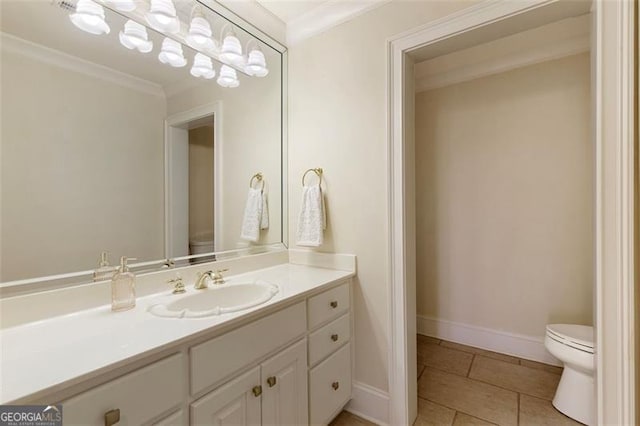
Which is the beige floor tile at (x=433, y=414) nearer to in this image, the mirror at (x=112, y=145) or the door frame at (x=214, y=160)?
the mirror at (x=112, y=145)

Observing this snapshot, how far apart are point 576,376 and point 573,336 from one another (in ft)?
0.70

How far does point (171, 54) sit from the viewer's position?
1.41 metres

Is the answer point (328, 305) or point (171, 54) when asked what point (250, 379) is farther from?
point (171, 54)

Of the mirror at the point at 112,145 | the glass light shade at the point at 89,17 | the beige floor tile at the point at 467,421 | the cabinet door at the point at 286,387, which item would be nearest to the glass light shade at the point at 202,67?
the mirror at the point at 112,145

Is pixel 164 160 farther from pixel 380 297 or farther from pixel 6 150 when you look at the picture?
pixel 380 297

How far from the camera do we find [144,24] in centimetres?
129

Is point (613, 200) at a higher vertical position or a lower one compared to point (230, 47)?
lower

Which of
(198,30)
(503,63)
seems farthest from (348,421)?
(503,63)

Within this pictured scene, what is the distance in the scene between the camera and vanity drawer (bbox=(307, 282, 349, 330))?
1.35 meters

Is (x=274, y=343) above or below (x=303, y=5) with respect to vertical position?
below

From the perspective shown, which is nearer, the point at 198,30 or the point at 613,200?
the point at 613,200

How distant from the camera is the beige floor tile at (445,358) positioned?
212 cm

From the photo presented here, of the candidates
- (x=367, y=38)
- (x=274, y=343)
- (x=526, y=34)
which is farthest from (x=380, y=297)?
(x=526, y=34)

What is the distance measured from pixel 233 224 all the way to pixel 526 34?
2436 millimetres
